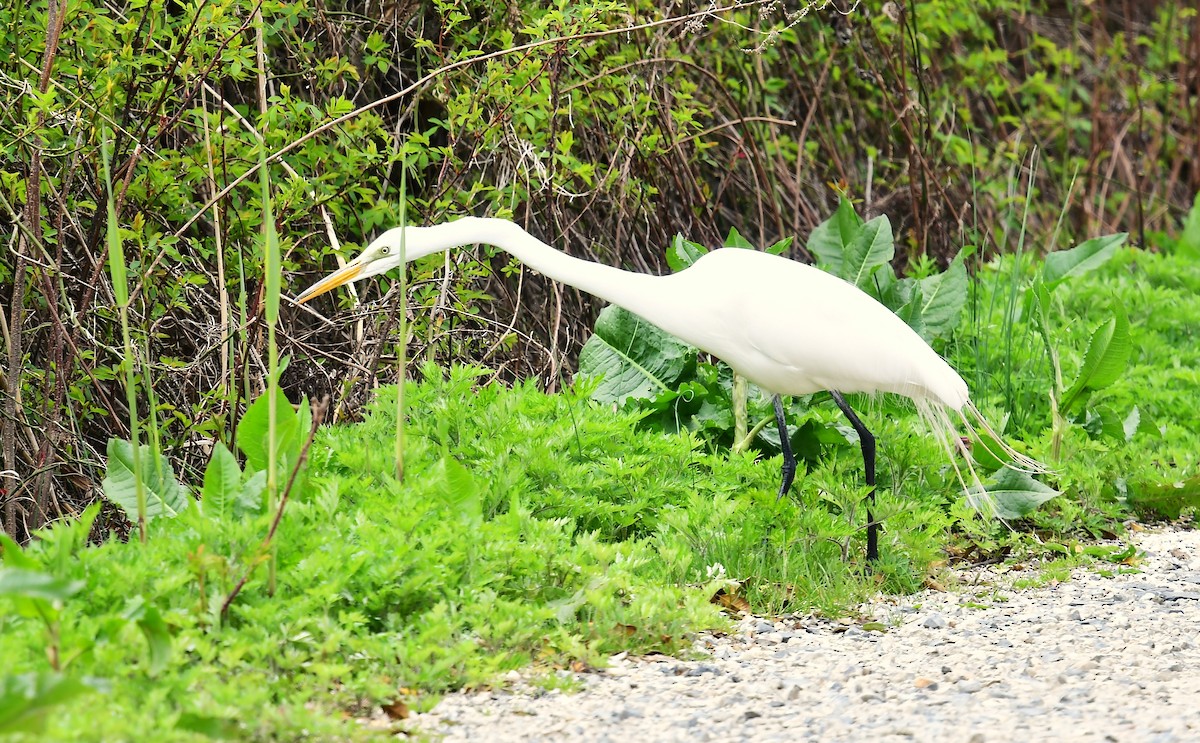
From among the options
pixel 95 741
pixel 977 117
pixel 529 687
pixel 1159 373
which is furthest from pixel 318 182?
pixel 977 117

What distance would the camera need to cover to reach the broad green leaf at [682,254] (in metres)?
4.62

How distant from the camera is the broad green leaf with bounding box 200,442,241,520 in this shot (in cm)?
288

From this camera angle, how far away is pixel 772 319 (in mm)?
3570

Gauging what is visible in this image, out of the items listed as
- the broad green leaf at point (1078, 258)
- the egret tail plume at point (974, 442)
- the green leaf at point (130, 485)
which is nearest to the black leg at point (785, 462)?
the egret tail plume at point (974, 442)

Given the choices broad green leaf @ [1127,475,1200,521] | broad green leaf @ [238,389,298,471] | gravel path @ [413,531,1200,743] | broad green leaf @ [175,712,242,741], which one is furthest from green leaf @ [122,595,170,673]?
broad green leaf @ [1127,475,1200,521]

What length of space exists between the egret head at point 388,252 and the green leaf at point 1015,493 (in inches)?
69.5

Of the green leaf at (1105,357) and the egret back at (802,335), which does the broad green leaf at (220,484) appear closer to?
the egret back at (802,335)

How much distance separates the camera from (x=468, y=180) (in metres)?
5.01

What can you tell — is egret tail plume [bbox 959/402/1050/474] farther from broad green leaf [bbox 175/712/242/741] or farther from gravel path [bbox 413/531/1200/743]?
broad green leaf [bbox 175/712/242/741]

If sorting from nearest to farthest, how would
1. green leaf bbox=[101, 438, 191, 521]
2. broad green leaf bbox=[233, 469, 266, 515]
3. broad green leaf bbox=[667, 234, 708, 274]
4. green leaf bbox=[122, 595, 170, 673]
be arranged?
1. green leaf bbox=[122, 595, 170, 673]
2. broad green leaf bbox=[233, 469, 266, 515]
3. green leaf bbox=[101, 438, 191, 521]
4. broad green leaf bbox=[667, 234, 708, 274]

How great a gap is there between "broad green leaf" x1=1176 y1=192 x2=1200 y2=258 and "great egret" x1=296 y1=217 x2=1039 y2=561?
3.99 metres


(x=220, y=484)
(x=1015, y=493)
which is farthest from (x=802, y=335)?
(x=220, y=484)

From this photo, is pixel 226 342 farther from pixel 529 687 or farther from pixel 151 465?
pixel 529 687

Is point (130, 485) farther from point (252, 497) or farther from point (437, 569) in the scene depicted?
point (437, 569)
